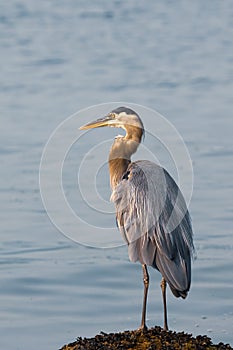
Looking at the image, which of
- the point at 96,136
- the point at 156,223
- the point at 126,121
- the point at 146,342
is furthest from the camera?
the point at 96,136

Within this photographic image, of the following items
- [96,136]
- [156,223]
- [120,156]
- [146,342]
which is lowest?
[96,136]

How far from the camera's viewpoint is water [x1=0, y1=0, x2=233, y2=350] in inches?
412

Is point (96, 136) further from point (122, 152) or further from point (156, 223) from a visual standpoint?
point (156, 223)


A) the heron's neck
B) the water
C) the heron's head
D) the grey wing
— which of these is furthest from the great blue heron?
the water

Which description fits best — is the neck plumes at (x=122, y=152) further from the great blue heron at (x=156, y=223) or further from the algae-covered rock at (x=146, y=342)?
the algae-covered rock at (x=146, y=342)

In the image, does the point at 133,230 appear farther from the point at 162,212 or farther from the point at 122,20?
the point at 122,20

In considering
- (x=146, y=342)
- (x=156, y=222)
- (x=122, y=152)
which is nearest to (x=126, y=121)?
(x=122, y=152)

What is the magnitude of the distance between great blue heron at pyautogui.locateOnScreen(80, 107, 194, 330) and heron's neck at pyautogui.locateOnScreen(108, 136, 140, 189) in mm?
121

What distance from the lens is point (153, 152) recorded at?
15.2 metres

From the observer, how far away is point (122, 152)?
30.0 ft

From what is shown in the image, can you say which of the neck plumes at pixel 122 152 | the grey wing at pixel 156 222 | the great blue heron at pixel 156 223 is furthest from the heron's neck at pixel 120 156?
the grey wing at pixel 156 222

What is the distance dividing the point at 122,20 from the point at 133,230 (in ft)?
72.6

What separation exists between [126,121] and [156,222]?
1.09 meters

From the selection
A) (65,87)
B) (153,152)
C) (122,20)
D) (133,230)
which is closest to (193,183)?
(153,152)
